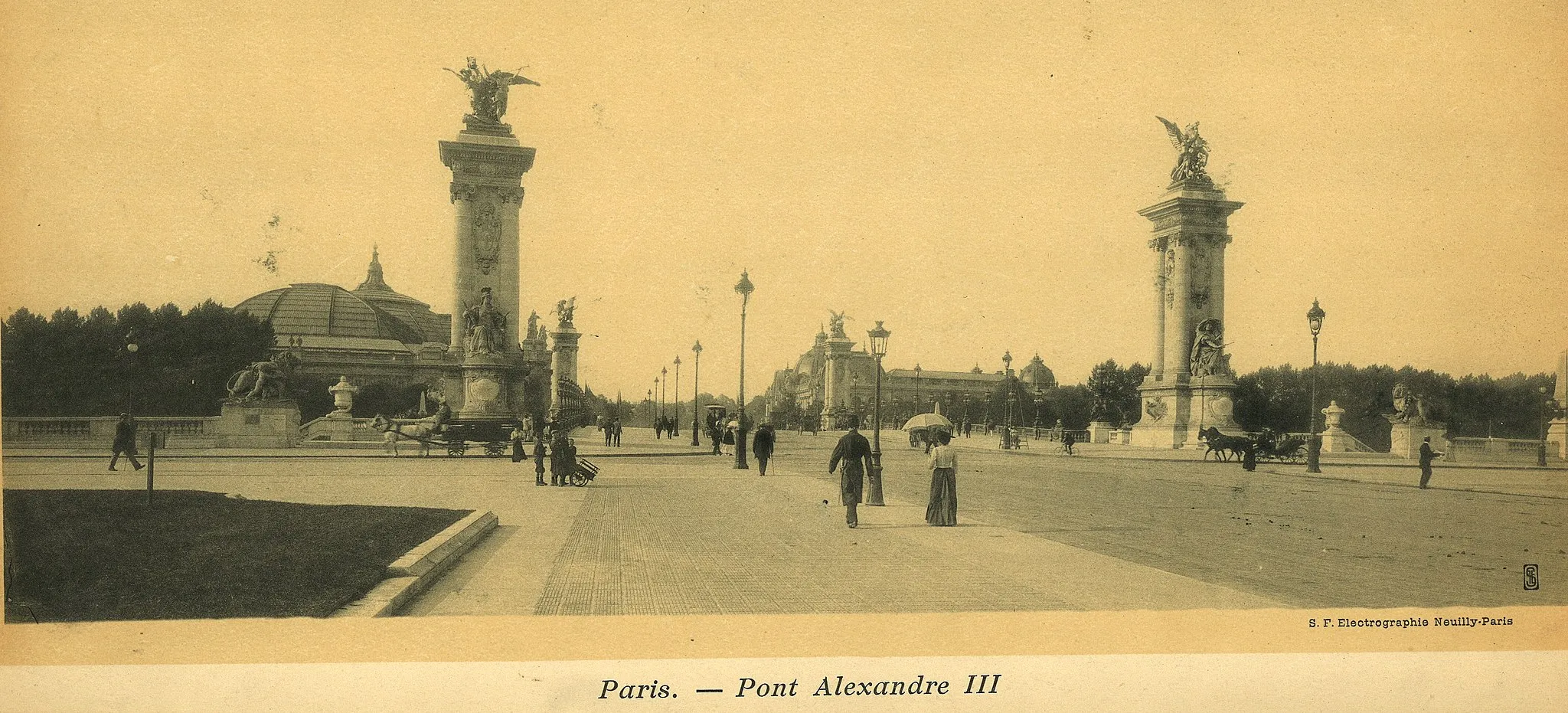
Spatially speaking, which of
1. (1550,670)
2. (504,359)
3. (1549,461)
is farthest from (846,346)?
(1550,670)

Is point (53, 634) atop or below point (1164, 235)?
below

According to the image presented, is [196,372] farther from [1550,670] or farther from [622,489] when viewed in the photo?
[1550,670]

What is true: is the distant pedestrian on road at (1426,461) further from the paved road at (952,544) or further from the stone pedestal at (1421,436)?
the stone pedestal at (1421,436)

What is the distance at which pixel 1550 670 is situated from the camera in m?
11.2

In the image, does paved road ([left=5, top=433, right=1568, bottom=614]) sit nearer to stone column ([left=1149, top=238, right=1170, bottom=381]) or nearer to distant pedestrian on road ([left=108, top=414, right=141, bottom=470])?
distant pedestrian on road ([left=108, top=414, right=141, bottom=470])

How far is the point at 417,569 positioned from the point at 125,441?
631 inches

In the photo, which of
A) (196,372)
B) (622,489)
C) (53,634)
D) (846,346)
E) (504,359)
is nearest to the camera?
(53,634)

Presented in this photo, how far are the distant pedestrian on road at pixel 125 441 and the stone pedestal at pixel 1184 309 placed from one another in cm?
3941

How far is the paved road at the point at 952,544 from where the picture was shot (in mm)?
10422

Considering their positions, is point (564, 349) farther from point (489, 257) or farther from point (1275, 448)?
point (1275, 448)

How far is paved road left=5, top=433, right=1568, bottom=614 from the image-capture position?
10422 millimetres

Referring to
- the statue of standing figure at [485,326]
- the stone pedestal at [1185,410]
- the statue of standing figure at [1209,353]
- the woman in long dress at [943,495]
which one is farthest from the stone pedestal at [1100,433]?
the woman in long dress at [943,495]

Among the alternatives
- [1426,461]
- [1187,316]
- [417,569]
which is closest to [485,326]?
[1426,461]

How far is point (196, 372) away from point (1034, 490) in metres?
25.7
